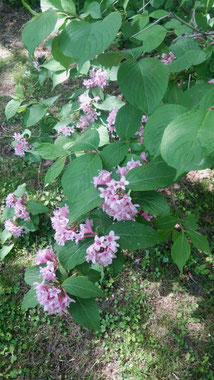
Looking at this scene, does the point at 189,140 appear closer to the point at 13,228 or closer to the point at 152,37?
the point at 152,37

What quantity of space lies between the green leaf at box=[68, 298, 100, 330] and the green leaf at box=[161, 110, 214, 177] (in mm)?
738

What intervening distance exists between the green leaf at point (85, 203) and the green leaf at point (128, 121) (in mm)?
295

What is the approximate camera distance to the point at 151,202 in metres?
1.05

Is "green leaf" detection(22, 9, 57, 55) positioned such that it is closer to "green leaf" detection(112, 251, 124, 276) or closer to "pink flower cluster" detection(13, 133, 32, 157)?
"green leaf" detection(112, 251, 124, 276)

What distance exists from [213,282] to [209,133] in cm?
198

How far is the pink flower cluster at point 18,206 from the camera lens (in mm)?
2584

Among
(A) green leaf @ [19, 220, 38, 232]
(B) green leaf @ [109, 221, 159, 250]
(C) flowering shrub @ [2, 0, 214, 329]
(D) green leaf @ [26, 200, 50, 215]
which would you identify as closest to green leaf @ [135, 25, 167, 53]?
(C) flowering shrub @ [2, 0, 214, 329]

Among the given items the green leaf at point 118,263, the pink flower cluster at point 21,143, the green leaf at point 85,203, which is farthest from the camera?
the pink flower cluster at point 21,143

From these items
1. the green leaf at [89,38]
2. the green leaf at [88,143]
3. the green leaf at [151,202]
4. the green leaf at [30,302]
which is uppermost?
the green leaf at [89,38]

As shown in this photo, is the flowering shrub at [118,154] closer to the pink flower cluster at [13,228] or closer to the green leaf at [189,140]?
the green leaf at [189,140]

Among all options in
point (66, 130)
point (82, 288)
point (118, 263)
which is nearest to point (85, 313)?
point (82, 288)

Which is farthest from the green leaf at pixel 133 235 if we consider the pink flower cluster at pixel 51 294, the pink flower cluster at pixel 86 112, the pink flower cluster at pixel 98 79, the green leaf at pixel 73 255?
the pink flower cluster at pixel 98 79

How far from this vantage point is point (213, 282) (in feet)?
7.77

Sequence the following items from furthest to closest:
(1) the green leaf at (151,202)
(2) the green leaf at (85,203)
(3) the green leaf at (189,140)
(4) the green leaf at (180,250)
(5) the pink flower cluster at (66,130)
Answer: (5) the pink flower cluster at (66,130) → (4) the green leaf at (180,250) → (1) the green leaf at (151,202) → (2) the green leaf at (85,203) → (3) the green leaf at (189,140)
